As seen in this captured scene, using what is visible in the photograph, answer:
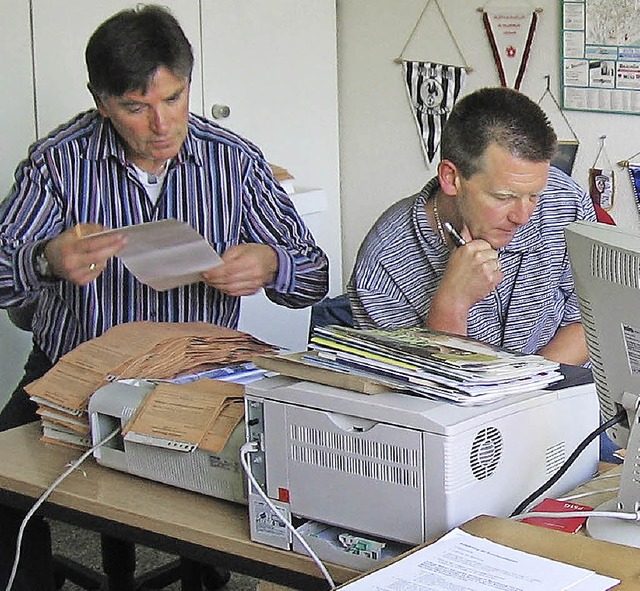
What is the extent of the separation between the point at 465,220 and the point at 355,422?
88cm

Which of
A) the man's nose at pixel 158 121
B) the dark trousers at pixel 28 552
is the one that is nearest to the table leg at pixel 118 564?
the dark trousers at pixel 28 552

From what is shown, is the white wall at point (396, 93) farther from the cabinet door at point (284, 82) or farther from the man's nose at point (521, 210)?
the man's nose at point (521, 210)

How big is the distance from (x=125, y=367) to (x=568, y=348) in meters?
0.91

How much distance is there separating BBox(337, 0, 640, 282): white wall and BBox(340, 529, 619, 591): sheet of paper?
236 centimetres

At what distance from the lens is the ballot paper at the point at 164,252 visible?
212 cm

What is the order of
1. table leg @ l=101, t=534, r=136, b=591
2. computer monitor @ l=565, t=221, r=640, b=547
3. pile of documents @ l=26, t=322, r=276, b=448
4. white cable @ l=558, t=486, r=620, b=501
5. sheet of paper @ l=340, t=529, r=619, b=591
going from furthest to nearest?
table leg @ l=101, t=534, r=136, b=591 < pile of documents @ l=26, t=322, r=276, b=448 < white cable @ l=558, t=486, r=620, b=501 < computer monitor @ l=565, t=221, r=640, b=547 < sheet of paper @ l=340, t=529, r=619, b=591

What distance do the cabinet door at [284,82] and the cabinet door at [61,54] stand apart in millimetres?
441

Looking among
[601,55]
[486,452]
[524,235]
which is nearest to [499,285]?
[524,235]

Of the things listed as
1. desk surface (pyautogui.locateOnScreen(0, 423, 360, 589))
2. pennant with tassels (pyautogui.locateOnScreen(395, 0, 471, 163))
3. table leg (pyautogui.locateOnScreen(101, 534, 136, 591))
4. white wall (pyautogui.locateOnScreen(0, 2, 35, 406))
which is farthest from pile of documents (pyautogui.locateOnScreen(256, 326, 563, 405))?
pennant with tassels (pyautogui.locateOnScreen(395, 0, 471, 163))

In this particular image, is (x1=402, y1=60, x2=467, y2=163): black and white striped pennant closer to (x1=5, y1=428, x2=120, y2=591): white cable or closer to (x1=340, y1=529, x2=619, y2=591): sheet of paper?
(x1=5, y1=428, x2=120, y2=591): white cable

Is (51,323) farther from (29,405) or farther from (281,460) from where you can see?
(281,460)

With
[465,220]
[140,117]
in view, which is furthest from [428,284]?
[140,117]

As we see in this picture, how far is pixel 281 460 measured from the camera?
1577 mm

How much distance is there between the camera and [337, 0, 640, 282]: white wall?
3627 mm
